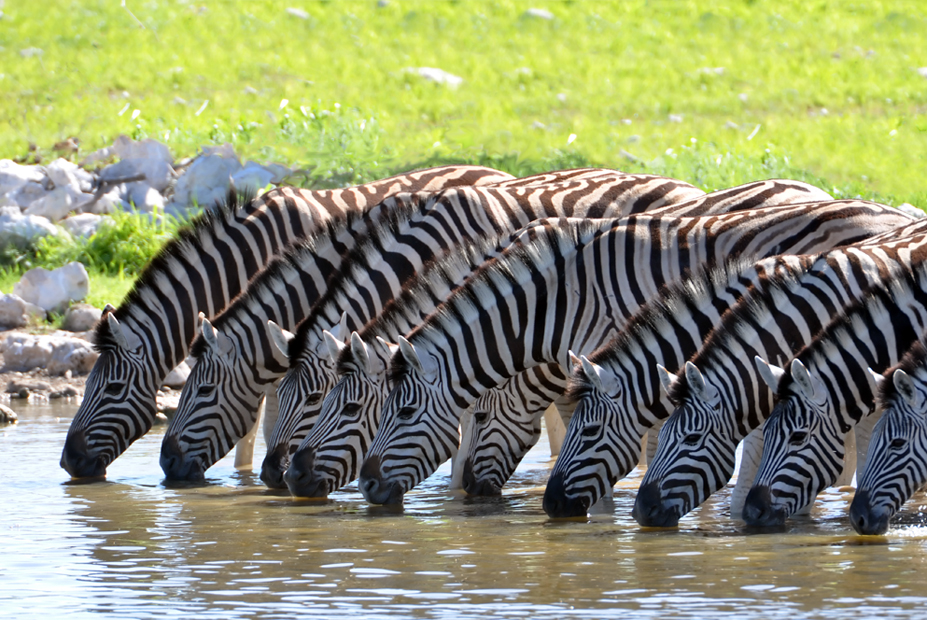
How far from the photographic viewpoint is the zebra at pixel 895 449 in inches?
281

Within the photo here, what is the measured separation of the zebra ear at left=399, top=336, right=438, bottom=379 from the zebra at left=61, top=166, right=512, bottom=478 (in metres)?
2.80

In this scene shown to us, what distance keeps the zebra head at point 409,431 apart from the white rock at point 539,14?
22.2 metres

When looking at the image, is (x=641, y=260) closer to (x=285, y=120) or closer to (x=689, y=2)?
(x=285, y=120)

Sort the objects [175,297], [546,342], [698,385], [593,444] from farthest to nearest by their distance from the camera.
A: 1. [175,297]
2. [546,342]
3. [593,444]
4. [698,385]

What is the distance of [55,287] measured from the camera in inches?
622

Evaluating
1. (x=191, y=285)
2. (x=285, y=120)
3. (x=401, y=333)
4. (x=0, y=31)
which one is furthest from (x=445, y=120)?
(x=401, y=333)

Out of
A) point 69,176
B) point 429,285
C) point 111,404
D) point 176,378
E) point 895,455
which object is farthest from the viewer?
point 69,176

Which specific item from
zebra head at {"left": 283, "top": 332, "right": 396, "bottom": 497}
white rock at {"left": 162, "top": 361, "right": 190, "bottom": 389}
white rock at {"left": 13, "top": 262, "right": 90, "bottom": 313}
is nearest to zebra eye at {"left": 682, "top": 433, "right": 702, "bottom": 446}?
zebra head at {"left": 283, "top": 332, "right": 396, "bottom": 497}

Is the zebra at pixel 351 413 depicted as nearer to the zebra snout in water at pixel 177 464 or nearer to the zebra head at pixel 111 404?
the zebra snout in water at pixel 177 464

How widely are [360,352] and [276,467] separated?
106cm

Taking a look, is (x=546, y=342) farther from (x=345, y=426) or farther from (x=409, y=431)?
(x=345, y=426)

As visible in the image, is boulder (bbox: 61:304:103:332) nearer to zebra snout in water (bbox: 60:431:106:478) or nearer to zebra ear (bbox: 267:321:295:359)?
zebra snout in water (bbox: 60:431:106:478)

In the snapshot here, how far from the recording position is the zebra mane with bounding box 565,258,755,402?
8.40m

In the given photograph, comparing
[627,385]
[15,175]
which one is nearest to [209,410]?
[627,385]
